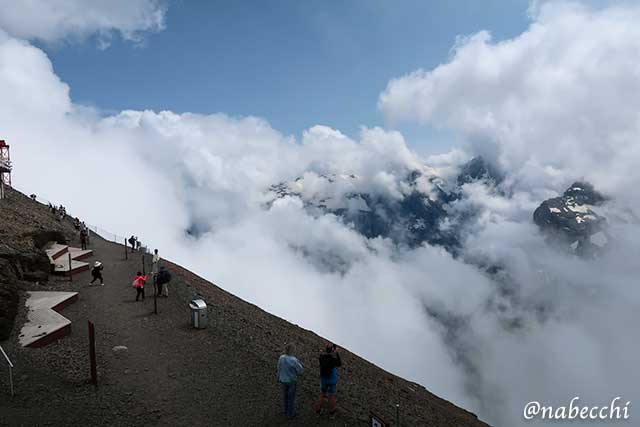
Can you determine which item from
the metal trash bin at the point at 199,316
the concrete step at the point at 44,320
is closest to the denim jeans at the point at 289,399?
Result: the metal trash bin at the point at 199,316

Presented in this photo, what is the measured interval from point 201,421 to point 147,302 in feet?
41.7

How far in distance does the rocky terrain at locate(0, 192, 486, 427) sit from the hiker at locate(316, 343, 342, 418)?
16.4 inches

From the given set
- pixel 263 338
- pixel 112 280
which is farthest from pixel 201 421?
pixel 112 280

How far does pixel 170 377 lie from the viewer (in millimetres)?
13977

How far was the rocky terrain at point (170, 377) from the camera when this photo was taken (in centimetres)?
1160

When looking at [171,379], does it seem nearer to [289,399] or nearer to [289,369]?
[289,399]

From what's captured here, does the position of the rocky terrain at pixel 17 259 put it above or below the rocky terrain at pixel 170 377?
above

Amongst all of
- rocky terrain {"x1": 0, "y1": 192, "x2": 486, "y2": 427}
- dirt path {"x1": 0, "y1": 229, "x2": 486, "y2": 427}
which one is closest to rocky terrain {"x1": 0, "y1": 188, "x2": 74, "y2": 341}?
rocky terrain {"x1": 0, "y1": 192, "x2": 486, "y2": 427}

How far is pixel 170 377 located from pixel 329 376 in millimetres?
6310

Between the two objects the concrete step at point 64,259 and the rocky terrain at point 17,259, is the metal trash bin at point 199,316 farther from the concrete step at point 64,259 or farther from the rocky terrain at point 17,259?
the concrete step at point 64,259

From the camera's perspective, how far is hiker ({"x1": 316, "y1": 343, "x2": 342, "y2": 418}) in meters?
11.6

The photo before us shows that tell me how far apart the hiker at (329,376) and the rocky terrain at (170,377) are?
42 centimetres

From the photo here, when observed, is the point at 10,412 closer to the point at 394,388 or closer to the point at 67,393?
the point at 67,393

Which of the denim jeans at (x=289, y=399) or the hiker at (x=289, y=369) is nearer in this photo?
the hiker at (x=289, y=369)
